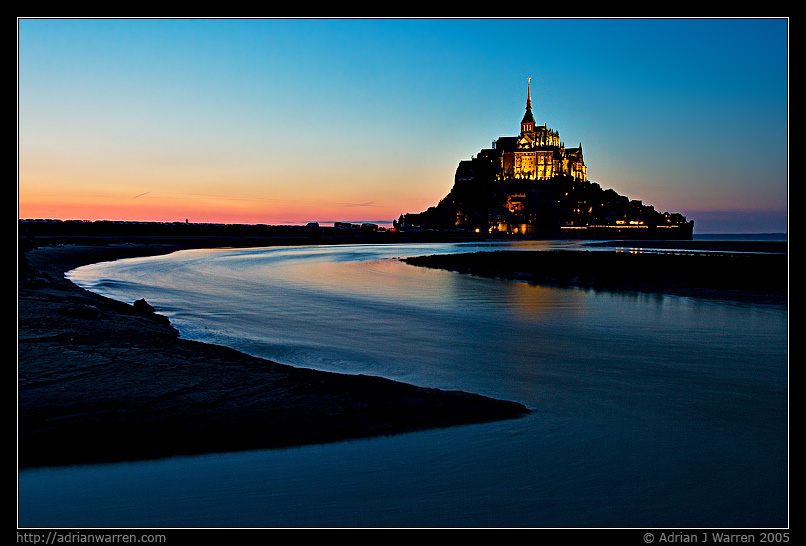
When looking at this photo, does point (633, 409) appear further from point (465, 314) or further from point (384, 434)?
point (465, 314)

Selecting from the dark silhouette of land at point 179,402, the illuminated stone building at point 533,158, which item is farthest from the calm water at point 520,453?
the illuminated stone building at point 533,158

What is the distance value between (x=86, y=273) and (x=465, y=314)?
1953 centimetres

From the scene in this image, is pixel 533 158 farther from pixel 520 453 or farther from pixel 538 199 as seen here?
pixel 520 453

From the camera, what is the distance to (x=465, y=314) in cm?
1428

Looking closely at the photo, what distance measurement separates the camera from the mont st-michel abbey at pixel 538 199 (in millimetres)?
154250

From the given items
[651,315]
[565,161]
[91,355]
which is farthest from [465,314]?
[565,161]

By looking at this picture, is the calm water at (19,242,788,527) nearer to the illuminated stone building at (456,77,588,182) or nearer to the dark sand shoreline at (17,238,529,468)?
the dark sand shoreline at (17,238,529,468)

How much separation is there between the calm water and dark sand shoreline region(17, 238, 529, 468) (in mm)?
207

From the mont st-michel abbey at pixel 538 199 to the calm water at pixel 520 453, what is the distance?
14424cm

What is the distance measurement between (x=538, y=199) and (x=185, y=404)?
15705cm

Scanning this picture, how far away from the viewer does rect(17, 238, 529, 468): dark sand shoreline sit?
4.34 m

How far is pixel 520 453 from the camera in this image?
15.4ft

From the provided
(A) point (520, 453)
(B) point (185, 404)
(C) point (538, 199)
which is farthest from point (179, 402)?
(C) point (538, 199)

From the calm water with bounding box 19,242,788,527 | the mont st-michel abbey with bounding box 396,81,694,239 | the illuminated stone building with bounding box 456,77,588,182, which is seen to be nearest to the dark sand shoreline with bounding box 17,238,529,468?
the calm water with bounding box 19,242,788,527
